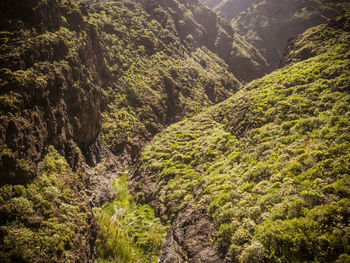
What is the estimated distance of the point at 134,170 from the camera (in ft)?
80.8

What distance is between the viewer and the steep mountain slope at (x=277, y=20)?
76.6 metres

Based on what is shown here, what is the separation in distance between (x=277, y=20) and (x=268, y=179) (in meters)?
99.4

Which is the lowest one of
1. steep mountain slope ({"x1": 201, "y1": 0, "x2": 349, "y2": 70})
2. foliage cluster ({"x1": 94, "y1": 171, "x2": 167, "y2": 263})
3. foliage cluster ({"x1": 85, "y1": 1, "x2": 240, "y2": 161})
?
foliage cluster ({"x1": 94, "y1": 171, "x2": 167, "y2": 263})

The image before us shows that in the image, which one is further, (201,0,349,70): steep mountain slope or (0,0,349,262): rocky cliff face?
(201,0,349,70): steep mountain slope

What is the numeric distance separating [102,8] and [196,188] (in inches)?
1911

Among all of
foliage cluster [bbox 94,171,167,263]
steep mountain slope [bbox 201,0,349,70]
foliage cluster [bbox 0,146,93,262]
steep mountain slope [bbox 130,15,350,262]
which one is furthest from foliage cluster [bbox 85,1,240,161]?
steep mountain slope [bbox 201,0,349,70]

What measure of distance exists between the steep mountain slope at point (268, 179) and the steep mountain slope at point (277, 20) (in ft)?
225

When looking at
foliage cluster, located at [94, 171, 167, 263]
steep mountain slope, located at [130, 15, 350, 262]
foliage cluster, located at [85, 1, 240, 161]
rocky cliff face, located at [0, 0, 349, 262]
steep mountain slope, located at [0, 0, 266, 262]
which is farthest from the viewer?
foliage cluster, located at [85, 1, 240, 161]

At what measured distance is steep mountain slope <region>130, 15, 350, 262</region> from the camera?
7887 mm

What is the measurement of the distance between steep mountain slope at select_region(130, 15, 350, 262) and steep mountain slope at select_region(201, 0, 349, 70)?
68.7 meters

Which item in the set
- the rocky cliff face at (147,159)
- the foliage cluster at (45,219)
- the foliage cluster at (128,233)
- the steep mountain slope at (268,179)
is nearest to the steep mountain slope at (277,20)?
the rocky cliff face at (147,159)

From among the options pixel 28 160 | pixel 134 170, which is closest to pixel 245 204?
pixel 28 160

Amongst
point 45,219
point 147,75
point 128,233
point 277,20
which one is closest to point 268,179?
point 128,233

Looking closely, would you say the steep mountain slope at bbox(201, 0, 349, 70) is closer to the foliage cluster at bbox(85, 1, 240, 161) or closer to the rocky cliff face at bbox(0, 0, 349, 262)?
the foliage cluster at bbox(85, 1, 240, 161)
